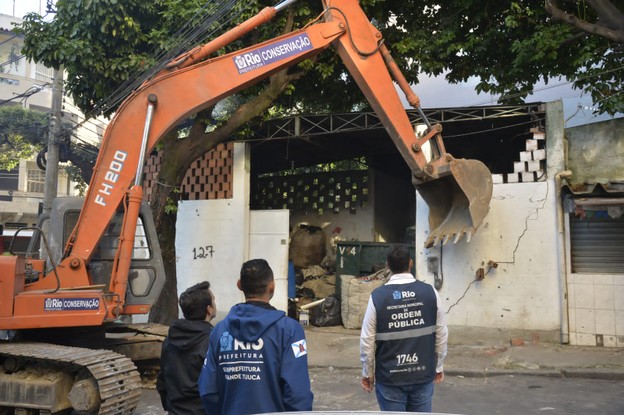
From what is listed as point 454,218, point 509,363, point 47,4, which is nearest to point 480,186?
point 454,218

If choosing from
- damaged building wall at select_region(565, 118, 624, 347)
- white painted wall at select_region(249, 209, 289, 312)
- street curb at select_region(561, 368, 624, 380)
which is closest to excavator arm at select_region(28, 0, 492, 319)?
damaged building wall at select_region(565, 118, 624, 347)

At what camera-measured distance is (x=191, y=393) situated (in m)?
3.23

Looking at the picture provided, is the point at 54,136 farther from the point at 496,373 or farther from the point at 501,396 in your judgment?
the point at 501,396

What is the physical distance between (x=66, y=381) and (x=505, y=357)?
6.09m

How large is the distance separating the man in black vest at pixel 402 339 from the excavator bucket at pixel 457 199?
4960 millimetres

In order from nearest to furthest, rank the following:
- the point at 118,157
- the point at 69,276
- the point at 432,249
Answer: the point at 69,276, the point at 118,157, the point at 432,249

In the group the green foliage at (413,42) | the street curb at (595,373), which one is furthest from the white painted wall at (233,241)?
the street curb at (595,373)

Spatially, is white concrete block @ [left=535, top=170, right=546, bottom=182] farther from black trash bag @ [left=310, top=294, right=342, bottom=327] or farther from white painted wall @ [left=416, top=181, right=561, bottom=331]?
black trash bag @ [left=310, top=294, right=342, bottom=327]

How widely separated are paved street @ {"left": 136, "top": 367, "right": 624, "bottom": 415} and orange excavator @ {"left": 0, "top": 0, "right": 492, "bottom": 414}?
113 cm

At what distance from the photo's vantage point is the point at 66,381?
576 centimetres

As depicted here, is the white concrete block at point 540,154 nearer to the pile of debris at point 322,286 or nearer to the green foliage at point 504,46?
the green foliage at point 504,46

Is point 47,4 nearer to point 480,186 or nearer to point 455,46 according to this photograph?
point 455,46

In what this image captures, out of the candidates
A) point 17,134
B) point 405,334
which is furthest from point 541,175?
point 17,134

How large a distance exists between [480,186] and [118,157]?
524 cm
